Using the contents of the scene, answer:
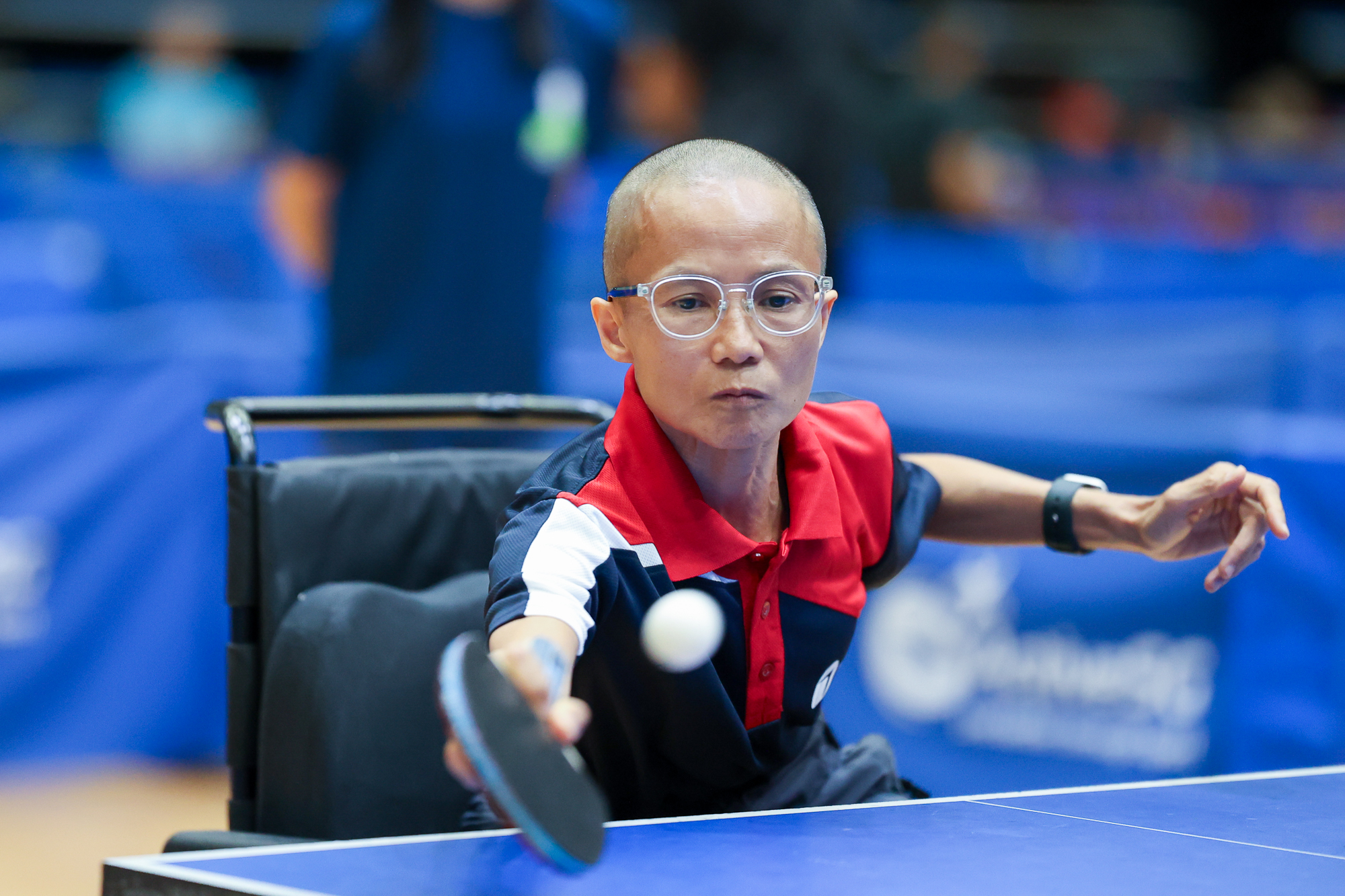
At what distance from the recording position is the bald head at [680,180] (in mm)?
1521

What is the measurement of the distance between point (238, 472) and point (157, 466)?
228cm

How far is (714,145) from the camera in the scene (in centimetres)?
155

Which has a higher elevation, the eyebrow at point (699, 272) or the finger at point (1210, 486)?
the eyebrow at point (699, 272)

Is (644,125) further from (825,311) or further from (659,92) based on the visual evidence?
(825,311)

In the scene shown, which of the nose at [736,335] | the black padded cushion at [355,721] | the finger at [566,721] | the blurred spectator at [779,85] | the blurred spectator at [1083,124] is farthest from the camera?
the blurred spectator at [1083,124]

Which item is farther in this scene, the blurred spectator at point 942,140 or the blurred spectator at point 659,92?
the blurred spectator at point 942,140

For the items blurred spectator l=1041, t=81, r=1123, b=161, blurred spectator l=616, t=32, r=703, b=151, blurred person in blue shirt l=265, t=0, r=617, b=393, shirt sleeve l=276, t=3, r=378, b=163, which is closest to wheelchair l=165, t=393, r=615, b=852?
blurred person in blue shirt l=265, t=0, r=617, b=393

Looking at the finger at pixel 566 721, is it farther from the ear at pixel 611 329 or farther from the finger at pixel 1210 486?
the finger at pixel 1210 486

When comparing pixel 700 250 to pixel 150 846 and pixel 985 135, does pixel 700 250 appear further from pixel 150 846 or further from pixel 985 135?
pixel 985 135

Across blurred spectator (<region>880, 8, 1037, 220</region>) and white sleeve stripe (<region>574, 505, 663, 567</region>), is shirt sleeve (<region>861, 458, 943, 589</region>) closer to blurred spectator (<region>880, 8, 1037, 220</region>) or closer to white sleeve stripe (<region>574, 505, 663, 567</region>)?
white sleeve stripe (<region>574, 505, 663, 567</region>)

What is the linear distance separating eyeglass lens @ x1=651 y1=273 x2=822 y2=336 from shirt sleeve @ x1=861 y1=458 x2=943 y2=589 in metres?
0.37

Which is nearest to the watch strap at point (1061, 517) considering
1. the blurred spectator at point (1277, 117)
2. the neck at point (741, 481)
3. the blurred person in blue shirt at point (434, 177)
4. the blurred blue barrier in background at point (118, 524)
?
the neck at point (741, 481)

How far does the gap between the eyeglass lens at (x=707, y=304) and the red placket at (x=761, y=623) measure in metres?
0.25

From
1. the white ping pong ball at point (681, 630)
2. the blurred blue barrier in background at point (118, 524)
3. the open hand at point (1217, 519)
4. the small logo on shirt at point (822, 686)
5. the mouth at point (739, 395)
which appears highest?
the blurred blue barrier in background at point (118, 524)
